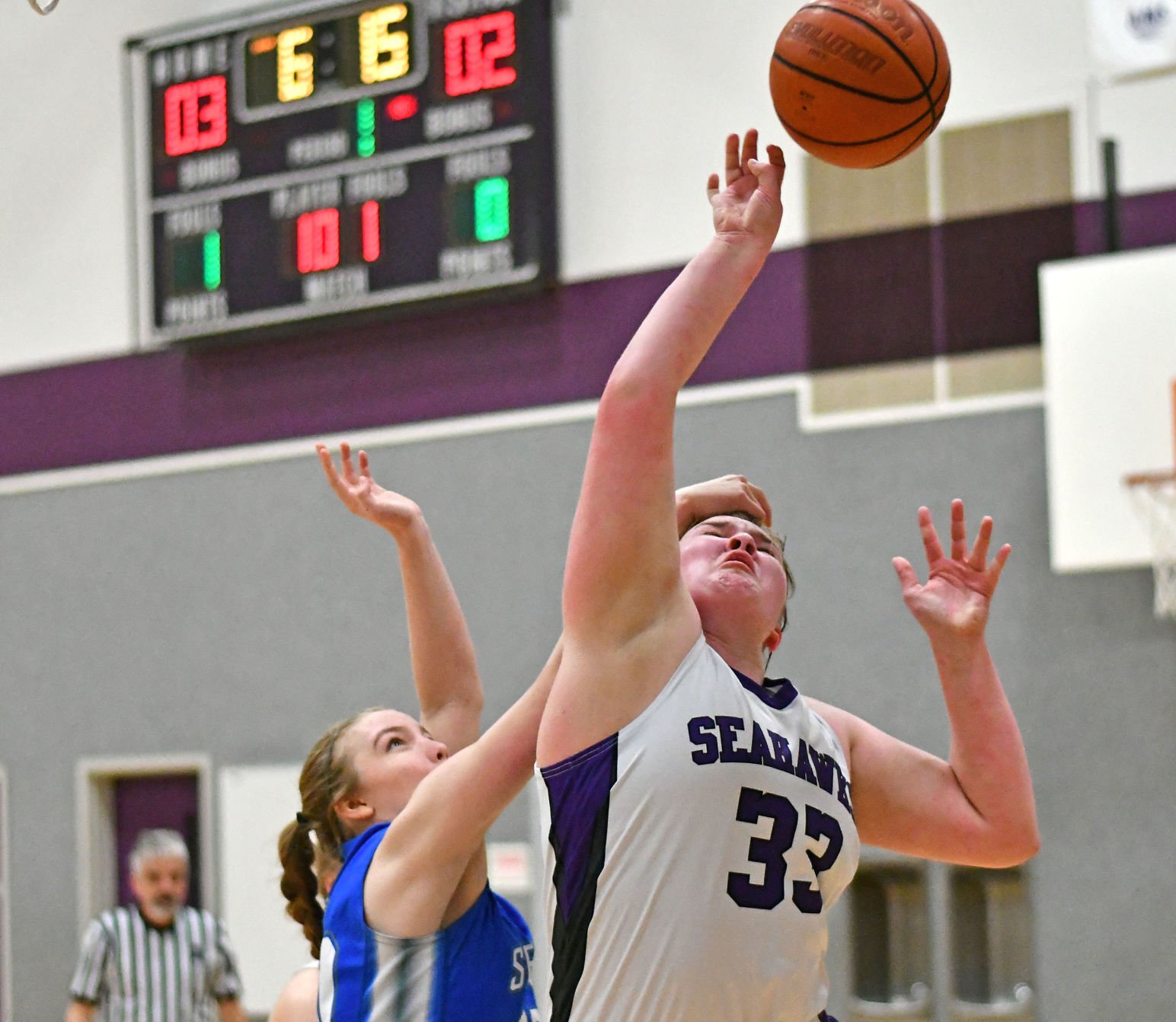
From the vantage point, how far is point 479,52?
24.9ft

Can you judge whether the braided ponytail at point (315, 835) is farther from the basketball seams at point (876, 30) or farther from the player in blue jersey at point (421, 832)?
the basketball seams at point (876, 30)

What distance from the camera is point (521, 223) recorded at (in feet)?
24.9

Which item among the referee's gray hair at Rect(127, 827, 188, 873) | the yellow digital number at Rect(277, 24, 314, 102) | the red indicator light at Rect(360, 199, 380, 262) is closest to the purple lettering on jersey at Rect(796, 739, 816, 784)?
the referee's gray hair at Rect(127, 827, 188, 873)

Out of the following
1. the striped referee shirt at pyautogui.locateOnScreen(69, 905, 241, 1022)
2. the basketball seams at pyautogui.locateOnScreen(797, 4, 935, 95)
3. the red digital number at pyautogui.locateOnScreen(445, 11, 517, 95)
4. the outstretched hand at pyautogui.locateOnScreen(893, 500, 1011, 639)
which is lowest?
the striped referee shirt at pyautogui.locateOnScreen(69, 905, 241, 1022)

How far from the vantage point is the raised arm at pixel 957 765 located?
7.78ft

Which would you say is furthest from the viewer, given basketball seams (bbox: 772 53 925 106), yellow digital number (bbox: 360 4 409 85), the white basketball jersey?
yellow digital number (bbox: 360 4 409 85)

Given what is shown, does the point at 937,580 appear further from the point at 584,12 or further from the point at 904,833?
the point at 584,12

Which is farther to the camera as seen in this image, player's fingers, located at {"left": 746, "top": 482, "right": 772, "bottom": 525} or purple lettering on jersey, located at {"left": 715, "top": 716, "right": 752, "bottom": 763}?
player's fingers, located at {"left": 746, "top": 482, "right": 772, "bottom": 525}

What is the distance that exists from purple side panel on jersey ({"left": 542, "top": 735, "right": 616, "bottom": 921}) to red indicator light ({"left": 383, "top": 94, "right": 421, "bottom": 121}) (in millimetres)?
6233

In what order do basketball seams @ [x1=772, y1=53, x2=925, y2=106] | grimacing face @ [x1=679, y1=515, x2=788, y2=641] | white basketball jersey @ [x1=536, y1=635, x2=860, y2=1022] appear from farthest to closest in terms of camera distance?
basketball seams @ [x1=772, y1=53, x2=925, y2=106]
grimacing face @ [x1=679, y1=515, x2=788, y2=641]
white basketball jersey @ [x1=536, y1=635, x2=860, y2=1022]

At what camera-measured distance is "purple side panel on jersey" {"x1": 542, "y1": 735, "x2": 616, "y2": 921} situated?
77.1 inches

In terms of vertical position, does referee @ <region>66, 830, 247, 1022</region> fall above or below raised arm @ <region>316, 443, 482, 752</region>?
below

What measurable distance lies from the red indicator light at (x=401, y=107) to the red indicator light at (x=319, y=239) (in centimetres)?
55

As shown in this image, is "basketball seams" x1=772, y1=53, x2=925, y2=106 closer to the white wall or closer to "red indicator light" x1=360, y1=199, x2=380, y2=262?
the white wall
